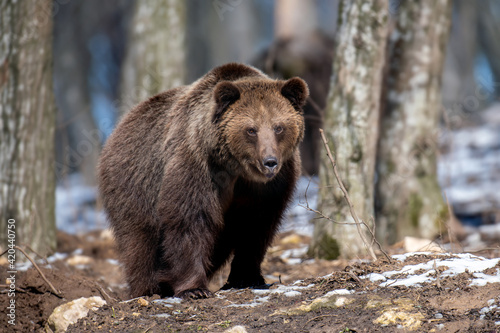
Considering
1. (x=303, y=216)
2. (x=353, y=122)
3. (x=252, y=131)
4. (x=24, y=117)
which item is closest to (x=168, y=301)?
(x=252, y=131)

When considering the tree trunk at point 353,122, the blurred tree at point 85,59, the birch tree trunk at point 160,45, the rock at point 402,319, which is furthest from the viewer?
the blurred tree at point 85,59

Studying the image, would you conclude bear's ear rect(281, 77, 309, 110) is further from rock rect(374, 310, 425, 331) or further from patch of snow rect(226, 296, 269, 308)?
rock rect(374, 310, 425, 331)

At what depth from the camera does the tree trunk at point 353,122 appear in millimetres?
7098

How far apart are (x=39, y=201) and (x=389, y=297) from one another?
16.0 feet

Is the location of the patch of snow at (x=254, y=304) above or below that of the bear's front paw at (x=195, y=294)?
above

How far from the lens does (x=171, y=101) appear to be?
6039 mm

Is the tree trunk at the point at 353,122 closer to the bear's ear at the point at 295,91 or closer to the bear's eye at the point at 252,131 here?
the bear's ear at the point at 295,91

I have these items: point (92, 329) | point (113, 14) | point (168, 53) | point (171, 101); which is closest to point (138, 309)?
point (92, 329)

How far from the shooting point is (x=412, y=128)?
8.54 meters

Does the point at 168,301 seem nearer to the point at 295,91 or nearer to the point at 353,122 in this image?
the point at 295,91

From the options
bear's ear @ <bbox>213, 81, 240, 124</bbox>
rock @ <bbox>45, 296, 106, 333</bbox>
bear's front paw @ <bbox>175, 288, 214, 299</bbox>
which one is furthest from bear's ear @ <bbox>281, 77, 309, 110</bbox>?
rock @ <bbox>45, 296, 106, 333</bbox>

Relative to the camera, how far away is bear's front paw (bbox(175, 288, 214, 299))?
16.5 ft

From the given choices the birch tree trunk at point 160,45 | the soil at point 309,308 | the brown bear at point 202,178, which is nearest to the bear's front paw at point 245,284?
the brown bear at point 202,178

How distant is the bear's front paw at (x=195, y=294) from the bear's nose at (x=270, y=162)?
1.15 m
